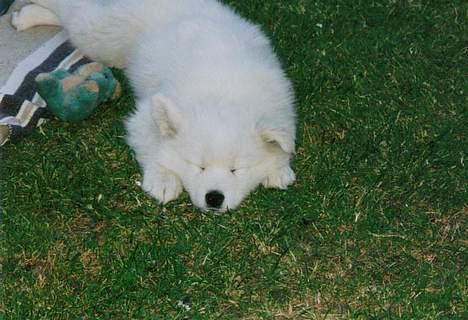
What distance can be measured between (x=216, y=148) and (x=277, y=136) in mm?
323

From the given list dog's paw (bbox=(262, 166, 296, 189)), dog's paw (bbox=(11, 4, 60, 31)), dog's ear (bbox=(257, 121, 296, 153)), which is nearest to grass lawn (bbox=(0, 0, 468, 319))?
dog's paw (bbox=(262, 166, 296, 189))

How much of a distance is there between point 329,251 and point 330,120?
3.94 feet

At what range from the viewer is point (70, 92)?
193 inches

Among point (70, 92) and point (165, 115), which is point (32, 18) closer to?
point (70, 92)

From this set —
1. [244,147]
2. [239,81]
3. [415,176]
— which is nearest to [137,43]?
[239,81]

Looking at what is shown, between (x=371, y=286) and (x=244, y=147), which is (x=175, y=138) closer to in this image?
(x=244, y=147)

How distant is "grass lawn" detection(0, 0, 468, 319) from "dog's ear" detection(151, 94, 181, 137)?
344 mm

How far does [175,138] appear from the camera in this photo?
4477mm

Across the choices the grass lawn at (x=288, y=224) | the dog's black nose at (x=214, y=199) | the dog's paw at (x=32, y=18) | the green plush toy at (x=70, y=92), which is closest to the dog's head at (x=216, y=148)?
the dog's black nose at (x=214, y=199)

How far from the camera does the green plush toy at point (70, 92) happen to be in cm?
488

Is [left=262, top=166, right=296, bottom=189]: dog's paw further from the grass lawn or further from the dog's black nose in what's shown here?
the dog's black nose

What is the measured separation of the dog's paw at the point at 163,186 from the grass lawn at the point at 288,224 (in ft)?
0.21

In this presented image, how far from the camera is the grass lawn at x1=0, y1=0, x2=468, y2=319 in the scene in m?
3.87

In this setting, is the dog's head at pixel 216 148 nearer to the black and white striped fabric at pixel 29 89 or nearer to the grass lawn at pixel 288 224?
the grass lawn at pixel 288 224
